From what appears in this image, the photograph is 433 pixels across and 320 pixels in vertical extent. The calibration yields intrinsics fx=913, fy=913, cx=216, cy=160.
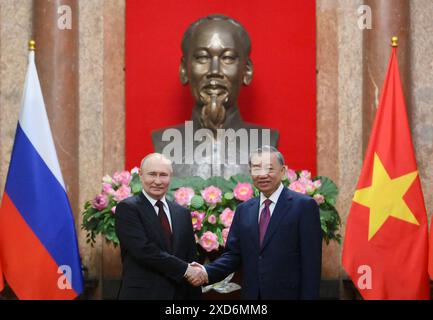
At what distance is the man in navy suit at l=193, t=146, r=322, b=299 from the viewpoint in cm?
454

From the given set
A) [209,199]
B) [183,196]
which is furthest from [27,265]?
[209,199]

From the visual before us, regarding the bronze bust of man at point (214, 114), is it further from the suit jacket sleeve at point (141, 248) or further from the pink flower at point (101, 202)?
the suit jacket sleeve at point (141, 248)

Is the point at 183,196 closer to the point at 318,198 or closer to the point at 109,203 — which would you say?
the point at 109,203

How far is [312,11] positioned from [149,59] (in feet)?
4.38

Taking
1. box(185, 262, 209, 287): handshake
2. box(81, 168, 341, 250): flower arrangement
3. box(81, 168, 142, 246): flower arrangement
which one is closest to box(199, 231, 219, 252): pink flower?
box(81, 168, 341, 250): flower arrangement

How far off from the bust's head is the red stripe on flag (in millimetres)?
1624

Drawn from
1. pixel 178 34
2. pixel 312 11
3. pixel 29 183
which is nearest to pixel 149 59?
pixel 178 34

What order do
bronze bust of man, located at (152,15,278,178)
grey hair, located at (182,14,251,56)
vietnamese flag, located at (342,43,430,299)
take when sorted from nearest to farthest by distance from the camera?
vietnamese flag, located at (342,43,430,299)
bronze bust of man, located at (152,15,278,178)
grey hair, located at (182,14,251,56)

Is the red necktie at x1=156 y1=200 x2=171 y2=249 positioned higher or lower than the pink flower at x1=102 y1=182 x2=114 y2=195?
lower

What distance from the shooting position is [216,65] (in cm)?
649

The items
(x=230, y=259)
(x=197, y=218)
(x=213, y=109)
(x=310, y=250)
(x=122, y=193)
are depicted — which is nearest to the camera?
(x=310, y=250)

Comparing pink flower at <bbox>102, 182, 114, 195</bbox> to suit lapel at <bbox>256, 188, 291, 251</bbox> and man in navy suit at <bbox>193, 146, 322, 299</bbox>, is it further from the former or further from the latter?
suit lapel at <bbox>256, 188, 291, 251</bbox>

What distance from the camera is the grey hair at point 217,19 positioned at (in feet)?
21.6

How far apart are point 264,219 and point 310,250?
1.00 ft
